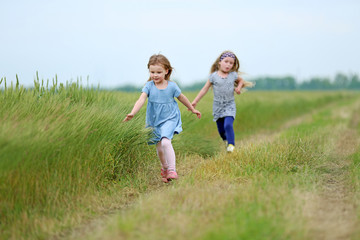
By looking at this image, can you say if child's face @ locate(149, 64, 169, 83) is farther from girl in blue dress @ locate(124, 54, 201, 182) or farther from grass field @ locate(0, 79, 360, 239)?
grass field @ locate(0, 79, 360, 239)

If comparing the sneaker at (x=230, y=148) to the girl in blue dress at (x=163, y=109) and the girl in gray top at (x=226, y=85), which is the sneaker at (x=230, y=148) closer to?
the girl in gray top at (x=226, y=85)

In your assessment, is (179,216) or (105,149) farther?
(105,149)

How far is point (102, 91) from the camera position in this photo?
Result: 5852 mm

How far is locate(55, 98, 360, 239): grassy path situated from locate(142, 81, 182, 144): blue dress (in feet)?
1.85

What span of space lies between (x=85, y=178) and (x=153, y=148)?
1.47 m

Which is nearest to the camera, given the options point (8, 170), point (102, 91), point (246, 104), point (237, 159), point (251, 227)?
point (251, 227)

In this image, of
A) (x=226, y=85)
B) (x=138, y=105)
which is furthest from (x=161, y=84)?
(x=226, y=85)

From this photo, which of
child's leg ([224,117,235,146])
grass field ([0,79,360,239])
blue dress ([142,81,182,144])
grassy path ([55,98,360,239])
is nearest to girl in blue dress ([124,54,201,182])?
blue dress ([142,81,182,144])

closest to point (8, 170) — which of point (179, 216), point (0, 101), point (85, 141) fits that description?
point (85, 141)

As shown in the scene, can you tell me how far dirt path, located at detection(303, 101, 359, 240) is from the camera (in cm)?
277

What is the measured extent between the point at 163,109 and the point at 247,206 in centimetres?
169

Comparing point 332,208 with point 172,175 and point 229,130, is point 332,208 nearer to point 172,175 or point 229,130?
point 172,175

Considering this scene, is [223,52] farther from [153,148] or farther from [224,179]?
[224,179]

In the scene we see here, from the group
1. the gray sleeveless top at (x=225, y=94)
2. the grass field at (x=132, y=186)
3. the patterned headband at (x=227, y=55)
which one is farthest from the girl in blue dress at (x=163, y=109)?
the patterned headband at (x=227, y=55)
